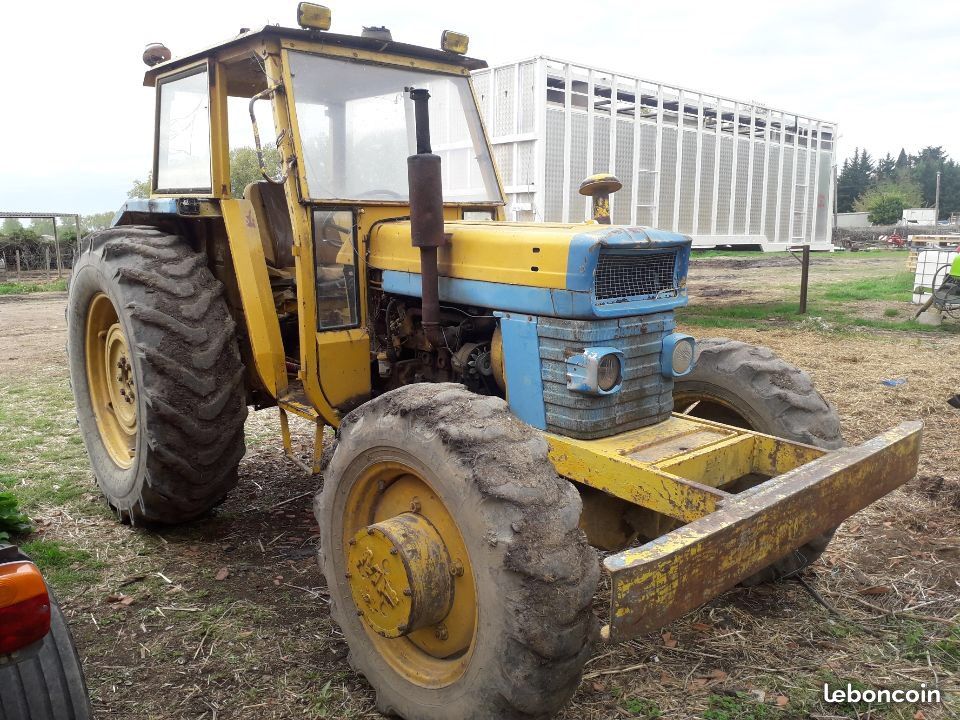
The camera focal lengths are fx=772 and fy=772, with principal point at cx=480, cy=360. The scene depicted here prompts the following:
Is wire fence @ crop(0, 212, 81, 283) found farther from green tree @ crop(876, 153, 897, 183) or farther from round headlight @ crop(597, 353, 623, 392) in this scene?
green tree @ crop(876, 153, 897, 183)

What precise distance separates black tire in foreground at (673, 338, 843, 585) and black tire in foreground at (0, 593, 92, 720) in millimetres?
2750

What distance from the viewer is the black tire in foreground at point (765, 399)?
349 centimetres

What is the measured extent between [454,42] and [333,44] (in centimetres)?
69

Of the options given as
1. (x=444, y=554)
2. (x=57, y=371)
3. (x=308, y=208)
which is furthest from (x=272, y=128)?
(x=57, y=371)

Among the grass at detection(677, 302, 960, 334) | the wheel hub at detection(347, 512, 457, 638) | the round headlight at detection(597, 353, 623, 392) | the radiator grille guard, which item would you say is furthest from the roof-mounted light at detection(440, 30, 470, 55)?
the grass at detection(677, 302, 960, 334)

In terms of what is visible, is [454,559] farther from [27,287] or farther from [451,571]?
[27,287]

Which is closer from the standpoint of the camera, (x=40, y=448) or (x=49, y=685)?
(x=49, y=685)

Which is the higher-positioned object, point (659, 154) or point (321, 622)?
point (659, 154)

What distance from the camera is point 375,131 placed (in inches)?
162

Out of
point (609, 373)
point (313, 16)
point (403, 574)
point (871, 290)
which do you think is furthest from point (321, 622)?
point (871, 290)

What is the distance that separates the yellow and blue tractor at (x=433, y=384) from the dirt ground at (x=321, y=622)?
0.25 m

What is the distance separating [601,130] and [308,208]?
6.57 meters

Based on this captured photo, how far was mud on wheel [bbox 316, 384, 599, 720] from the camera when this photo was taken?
221 cm

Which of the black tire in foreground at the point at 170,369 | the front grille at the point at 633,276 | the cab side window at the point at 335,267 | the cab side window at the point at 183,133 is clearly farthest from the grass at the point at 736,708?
the cab side window at the point at 183,133
